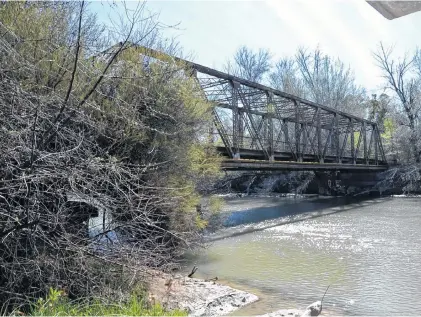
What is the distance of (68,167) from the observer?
3447 millimetres

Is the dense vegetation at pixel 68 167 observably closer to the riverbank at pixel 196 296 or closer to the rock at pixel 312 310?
the riverbank at pixel 196 296

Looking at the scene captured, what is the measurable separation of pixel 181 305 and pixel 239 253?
4.04 meters

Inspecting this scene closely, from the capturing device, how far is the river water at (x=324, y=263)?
17.4 feet

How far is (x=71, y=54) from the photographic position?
441 cm

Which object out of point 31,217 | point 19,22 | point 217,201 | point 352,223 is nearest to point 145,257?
point 31,217

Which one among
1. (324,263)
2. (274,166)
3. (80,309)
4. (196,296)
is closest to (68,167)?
(80,309)

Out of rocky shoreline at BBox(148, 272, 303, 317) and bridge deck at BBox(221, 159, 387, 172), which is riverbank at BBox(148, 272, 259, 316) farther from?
bridge deck at BBox(221, 159, 387, 172)

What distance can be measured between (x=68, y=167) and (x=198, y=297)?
2607 mm

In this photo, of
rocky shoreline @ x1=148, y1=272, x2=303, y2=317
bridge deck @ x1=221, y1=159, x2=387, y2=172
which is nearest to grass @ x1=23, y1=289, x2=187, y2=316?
rocky shoreline @ x1=148, y1=272, x2=303, y2=317

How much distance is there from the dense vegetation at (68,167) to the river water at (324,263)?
1.51m

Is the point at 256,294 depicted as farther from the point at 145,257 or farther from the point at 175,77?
the point at 175,77

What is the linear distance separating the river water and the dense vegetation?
4.96ft

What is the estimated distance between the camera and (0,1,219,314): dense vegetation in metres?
3.28

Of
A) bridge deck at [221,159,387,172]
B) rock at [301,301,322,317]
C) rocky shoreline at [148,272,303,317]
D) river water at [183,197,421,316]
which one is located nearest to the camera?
rock at [301,301,322,317]
